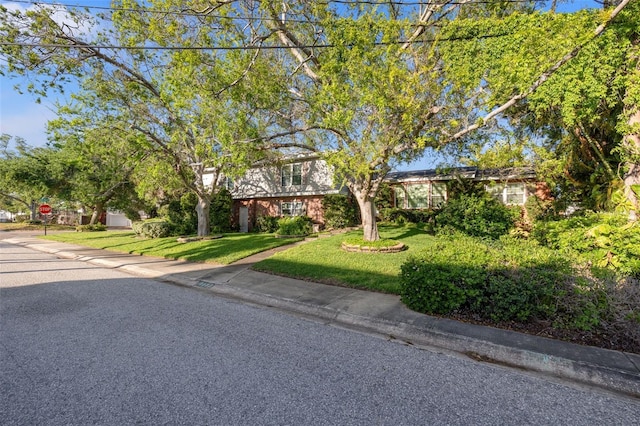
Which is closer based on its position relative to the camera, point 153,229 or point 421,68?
point 421,68

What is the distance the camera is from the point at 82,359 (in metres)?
3.86

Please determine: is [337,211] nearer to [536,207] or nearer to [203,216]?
[203,216]

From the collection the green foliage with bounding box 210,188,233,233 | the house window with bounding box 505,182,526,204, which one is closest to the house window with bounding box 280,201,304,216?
the green foliage with bounding box 210,188,233,233

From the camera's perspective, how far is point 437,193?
2047cm

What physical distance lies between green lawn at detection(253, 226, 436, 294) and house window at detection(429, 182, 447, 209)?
8.80 m

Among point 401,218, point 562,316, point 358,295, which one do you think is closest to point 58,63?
point 358,295

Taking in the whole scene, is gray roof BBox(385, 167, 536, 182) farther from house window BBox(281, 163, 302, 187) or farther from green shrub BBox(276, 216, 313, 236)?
green shrub BBox(276, 216, 313, 236)

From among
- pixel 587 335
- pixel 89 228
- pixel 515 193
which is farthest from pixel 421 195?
pixel 89 228

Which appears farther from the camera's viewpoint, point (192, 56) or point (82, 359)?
point (192, 56)

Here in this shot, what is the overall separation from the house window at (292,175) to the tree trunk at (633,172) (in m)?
17.1

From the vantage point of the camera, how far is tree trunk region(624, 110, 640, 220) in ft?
26.5

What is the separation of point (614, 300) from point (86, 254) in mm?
18579

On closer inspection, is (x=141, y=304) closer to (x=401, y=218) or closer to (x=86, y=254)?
(x=86, y=254)

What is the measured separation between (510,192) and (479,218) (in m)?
8.11
